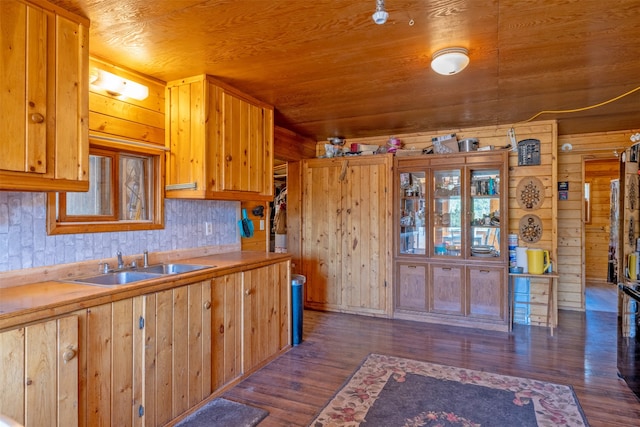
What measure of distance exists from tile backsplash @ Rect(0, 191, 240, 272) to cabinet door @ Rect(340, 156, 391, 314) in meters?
1.78

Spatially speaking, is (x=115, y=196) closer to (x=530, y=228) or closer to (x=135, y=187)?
(x=135, y=187)

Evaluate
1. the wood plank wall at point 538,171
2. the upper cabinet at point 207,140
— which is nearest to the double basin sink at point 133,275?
the upper cabinet at point 207,140

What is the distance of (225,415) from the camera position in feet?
7.61

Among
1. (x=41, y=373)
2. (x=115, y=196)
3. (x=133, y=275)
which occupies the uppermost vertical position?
(x=115, y=196)

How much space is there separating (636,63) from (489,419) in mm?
2569

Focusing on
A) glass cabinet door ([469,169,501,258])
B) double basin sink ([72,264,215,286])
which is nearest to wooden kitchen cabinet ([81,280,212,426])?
double basin sink ([72,264,215,286])

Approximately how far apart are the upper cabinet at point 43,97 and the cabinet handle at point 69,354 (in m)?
0.80

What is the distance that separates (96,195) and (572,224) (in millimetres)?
5373

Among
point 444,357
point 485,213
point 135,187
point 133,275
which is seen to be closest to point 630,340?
point 444,357

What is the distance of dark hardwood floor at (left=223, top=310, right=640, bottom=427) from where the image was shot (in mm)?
2475

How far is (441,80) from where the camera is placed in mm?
2869

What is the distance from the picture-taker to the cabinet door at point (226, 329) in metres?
2.55

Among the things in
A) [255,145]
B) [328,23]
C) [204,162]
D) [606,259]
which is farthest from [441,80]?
[606,259]

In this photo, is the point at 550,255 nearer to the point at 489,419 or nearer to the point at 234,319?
the point at 489,419
